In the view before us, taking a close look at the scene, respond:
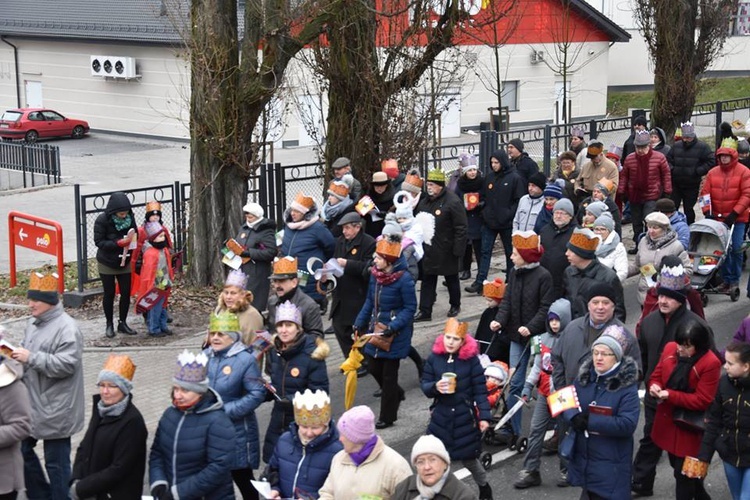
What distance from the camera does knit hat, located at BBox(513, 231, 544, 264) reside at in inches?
395

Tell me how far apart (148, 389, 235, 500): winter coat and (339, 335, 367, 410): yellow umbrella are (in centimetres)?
268

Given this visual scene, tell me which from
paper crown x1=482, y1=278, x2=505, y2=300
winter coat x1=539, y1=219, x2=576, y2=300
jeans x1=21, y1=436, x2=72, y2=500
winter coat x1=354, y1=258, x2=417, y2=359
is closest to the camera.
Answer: jeans x1=21, y1=436, x2=72, y2=500

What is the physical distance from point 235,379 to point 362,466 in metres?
1.61

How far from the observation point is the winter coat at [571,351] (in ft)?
28.0

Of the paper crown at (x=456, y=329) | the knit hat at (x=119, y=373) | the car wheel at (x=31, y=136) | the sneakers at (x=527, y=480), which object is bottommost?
the sneakers at (x=527, y=480)

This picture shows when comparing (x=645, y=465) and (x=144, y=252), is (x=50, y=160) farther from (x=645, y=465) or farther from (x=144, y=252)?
(x=645, y=465)

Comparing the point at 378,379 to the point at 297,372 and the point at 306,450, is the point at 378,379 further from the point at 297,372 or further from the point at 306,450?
the point at 306,450

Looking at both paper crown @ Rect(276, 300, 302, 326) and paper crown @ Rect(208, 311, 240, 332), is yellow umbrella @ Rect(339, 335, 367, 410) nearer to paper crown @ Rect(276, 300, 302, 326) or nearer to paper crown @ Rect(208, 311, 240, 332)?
paper crown @ Rect(276, 300, 302, 326)

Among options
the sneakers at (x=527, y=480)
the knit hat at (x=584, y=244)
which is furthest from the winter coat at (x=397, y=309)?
the sneakers at (x=527, y=480)

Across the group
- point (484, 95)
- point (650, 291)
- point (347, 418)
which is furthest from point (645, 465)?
point (484, 95)

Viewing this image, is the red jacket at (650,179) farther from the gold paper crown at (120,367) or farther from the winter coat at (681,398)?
the gold paper crown at (120,367)

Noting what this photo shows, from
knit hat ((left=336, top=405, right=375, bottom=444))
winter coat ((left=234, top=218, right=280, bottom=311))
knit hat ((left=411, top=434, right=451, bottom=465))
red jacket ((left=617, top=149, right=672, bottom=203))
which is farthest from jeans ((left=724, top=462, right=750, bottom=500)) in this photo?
red jacket ((left=617, top=149, right=672, bottom=203))

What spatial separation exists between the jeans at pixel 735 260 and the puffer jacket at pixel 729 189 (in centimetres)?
16

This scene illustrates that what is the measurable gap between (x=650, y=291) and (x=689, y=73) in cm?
1517
